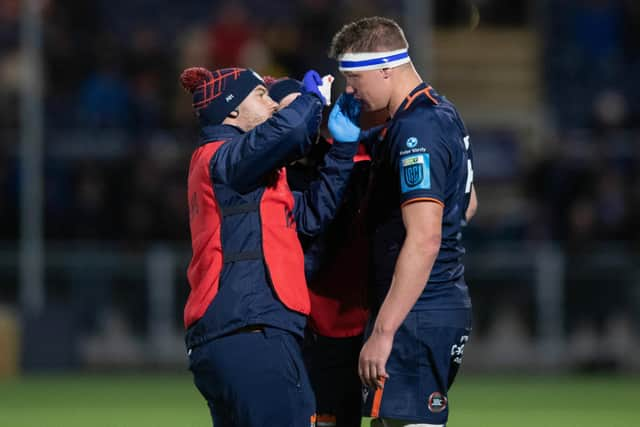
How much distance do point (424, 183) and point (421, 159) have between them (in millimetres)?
100

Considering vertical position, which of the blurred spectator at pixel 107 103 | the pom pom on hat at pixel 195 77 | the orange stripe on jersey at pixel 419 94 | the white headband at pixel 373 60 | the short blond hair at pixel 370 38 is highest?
the short blond hair at pixel 370 38

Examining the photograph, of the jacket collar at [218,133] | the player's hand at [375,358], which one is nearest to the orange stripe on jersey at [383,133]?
the jacket collar at [218,133]

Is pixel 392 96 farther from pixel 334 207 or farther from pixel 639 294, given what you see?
pixel 639 294

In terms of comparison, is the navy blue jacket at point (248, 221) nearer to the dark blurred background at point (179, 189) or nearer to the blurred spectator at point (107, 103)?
the dark blurred background at point (179, 189)

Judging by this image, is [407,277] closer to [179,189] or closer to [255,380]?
[255,380]

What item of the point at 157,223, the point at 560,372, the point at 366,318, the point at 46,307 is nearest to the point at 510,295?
the point at 560,372

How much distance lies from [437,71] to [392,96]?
15.7m

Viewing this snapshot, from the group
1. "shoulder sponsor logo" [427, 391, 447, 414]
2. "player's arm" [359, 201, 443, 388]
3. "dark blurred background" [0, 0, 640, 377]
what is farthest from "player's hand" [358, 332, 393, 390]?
"dark blurred background" [0, 0, 640, 377]

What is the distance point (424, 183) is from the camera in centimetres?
550

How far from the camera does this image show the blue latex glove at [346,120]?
19.8 feet

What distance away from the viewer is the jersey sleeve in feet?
18.0

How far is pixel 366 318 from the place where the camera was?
6.46 metres

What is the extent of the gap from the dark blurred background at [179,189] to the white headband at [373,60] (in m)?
10.7

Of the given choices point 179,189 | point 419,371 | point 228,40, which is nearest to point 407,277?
point 419,371
